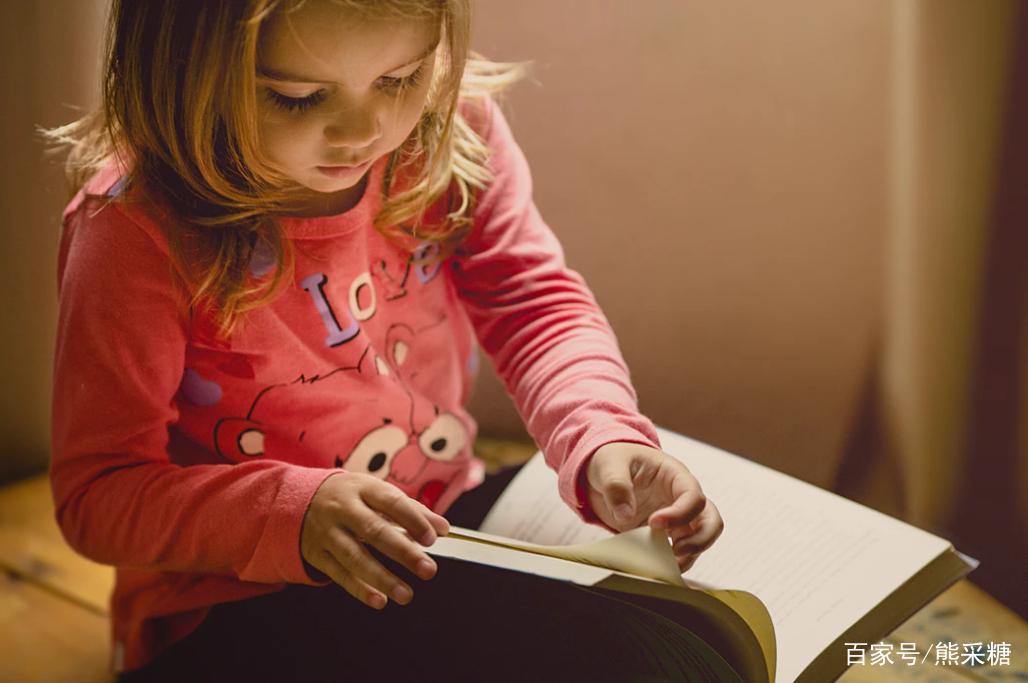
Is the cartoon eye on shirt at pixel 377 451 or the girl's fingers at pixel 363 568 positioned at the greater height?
the girl's fingers at pixel 363 568

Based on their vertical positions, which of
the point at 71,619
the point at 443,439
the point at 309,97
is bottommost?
the point at 71,619

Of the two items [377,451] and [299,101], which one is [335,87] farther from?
[377,451]

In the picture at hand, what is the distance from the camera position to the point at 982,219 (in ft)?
2.27

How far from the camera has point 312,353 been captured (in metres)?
0.60

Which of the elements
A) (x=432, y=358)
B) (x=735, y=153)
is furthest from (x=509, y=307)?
(x=735, y=153)

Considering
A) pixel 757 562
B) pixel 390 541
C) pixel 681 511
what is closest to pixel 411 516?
pixel 390 541

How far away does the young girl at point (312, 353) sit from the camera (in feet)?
1.56

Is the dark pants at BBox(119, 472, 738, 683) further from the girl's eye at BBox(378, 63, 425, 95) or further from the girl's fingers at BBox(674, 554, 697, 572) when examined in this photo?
the girl's eye at BBox(378, 63, 425, 95)

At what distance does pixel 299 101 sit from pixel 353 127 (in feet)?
0.08

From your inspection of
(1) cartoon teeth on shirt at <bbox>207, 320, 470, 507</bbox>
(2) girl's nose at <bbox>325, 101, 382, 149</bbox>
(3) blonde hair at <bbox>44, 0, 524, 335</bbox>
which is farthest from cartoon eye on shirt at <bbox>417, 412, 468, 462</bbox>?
(2) girl's nose at <bbox>325, 101, 382, 149</bbox>

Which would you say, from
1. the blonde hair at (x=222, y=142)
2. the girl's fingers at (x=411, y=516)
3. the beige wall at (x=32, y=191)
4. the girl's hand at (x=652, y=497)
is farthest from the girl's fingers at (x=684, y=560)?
the beige wall at (x=32, y=191)

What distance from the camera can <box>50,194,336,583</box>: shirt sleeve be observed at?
0.53 m

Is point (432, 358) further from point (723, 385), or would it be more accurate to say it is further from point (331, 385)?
point (723, 385)

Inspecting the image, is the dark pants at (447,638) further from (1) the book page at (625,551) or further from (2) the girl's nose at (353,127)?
(2) the girl's nose at (353,127)
